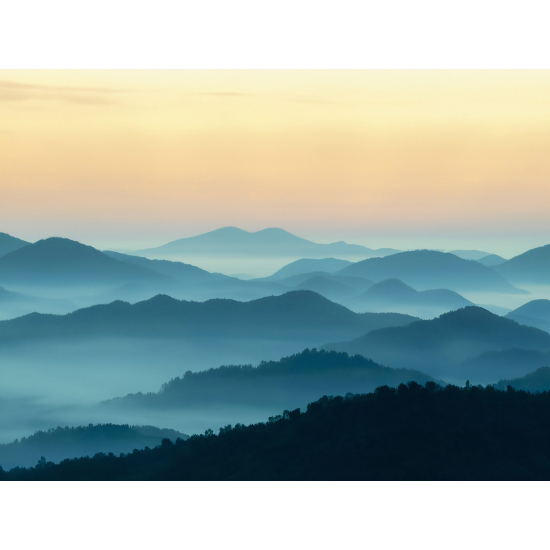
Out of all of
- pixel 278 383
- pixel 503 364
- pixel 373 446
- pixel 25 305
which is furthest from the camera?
pixel 25 305

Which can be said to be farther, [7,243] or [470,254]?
[470,254]

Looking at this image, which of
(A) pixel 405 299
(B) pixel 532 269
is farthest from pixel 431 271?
(B) pixel 532 269

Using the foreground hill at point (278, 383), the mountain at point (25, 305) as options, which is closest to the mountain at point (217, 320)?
the mountain at point (25, 305)

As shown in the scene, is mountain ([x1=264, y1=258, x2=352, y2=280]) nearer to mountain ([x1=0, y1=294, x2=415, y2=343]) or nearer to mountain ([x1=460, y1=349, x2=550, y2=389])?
mountain ([x1=0, y1=294, x2=415, y2=343])

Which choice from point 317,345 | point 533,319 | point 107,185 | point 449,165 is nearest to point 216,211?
point 107,185

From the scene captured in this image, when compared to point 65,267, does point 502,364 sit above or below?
below

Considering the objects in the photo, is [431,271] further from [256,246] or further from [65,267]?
[65,267]

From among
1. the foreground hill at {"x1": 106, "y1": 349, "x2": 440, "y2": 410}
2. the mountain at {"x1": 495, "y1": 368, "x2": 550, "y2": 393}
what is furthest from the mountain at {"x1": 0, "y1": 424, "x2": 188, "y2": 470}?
the mountain at {"x1": 495, "y1": 368, "x2": 550, "y2": 393}
